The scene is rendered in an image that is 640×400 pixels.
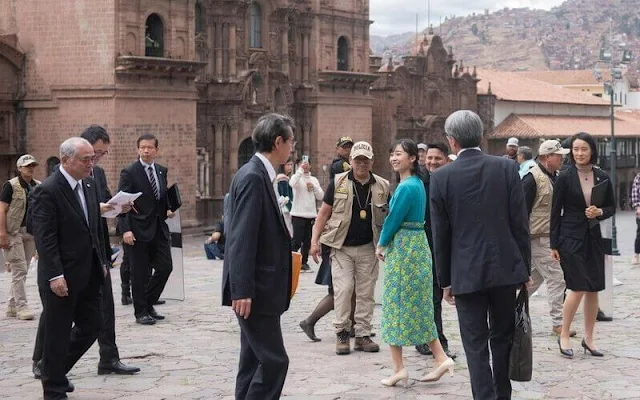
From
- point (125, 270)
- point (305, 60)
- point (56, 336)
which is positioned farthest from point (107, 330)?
point (305, 60)

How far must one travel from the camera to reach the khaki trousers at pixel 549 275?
11094 millimetres

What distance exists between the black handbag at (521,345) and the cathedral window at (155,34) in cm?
2338

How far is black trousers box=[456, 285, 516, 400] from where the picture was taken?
6.98 meters

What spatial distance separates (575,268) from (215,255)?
13.1m

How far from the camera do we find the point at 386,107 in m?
46.3

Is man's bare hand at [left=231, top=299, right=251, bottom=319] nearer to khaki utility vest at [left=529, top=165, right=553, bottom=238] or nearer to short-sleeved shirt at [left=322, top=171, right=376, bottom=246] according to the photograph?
short-sleeved shirt at [left=322, top=171, right=376, bottom=246]

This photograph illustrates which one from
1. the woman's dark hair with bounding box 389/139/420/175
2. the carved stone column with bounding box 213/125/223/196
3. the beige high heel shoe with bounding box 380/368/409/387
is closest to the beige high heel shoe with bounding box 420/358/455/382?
Result: the beige high heel shoe with bounding box 380/368/409/387

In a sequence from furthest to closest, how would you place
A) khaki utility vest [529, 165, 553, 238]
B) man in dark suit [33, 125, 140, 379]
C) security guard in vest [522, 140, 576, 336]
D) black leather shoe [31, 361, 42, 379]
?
khaki utility vest [529, 165, 553, 238] → security guard in vest [522, 140, 576, 336] → man in dark suit [33, 125, 140, 379] → black leather shoe [31, 361, 42, 379]

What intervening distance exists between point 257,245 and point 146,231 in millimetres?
5471

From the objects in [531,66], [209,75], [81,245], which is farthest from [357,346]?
[531,66]

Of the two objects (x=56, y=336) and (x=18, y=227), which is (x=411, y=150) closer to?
(x=56, y=336)

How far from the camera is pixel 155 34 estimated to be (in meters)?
29.6

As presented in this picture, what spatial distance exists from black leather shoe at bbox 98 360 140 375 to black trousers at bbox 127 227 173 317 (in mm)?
2690

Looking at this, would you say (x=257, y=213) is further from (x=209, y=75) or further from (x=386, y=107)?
(x=386, y=107)
